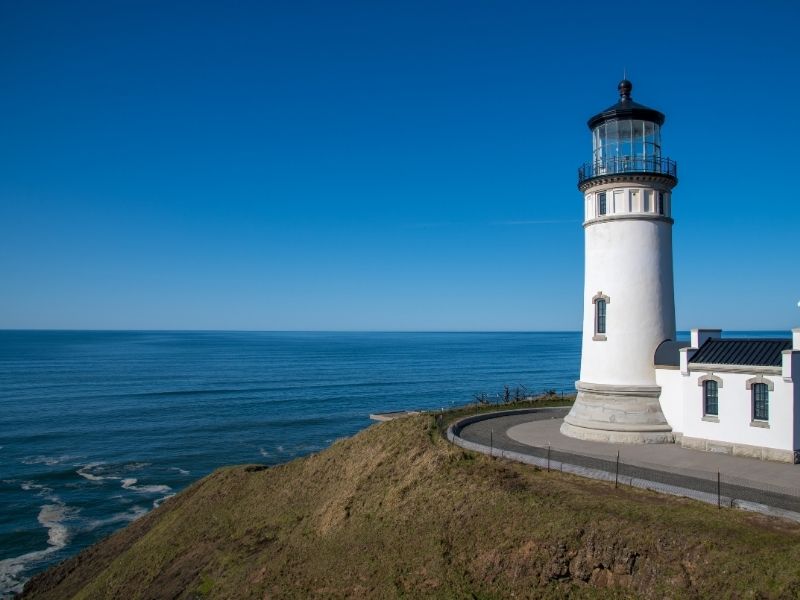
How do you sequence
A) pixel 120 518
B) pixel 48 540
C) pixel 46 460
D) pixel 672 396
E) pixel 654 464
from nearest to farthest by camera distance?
1. pixel 654 464
2. pixel 672 396
3. pixel 48 540
4. pixel 120 518
5. pixel 46 460

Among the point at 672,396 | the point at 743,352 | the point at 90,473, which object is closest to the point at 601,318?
the point at 672,396

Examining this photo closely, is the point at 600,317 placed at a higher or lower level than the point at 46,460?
higher

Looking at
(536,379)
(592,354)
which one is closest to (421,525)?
(592,354)

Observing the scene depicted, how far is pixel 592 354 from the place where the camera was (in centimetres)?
2589

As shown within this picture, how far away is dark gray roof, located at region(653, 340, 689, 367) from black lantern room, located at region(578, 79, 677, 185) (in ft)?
23.3

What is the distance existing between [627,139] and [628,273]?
5822 millimetres

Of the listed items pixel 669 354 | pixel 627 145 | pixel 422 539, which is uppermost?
pixel 627 145

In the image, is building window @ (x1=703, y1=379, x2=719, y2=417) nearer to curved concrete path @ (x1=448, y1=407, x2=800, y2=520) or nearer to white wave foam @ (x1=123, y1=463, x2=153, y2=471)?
curved concrete path @ (x1=448, y1=407, x2=800, y2=520)

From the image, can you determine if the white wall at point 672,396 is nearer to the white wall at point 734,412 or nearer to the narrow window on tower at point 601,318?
the white wall at point 734,412

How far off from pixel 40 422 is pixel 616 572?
5281cm

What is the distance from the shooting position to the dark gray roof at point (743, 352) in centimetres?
2097

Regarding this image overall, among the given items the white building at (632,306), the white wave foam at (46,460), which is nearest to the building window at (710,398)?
the white building at (632,306)

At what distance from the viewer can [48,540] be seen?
26.7 meters

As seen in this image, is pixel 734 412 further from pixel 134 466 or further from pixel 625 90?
pixel 134 466
